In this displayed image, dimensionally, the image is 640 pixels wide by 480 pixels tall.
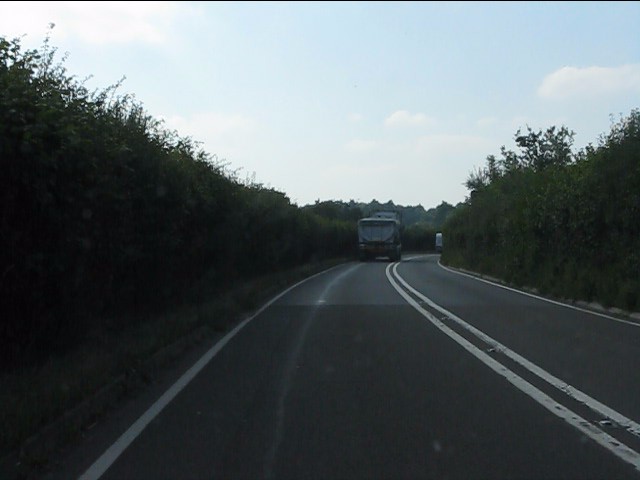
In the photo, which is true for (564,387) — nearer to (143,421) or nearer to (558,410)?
(558,410)

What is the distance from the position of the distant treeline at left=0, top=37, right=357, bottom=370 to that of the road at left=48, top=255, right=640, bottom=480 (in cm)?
225

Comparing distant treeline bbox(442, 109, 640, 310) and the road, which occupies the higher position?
distant treeline bbox(442, 109, 640, 310)

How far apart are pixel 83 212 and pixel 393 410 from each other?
5.82 metres

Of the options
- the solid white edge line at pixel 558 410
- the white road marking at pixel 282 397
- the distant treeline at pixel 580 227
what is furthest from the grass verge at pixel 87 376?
the distant treeline at pixel 580 227

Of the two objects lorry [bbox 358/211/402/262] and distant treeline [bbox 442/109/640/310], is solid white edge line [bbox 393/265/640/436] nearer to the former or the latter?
distant treeline [bbox 442/109/640/310]

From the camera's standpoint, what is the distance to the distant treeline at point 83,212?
11203 mm

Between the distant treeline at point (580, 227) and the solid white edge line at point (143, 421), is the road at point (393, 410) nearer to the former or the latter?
the solid white edge line at point (143, 421)

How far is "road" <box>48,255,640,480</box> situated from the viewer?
7.53m

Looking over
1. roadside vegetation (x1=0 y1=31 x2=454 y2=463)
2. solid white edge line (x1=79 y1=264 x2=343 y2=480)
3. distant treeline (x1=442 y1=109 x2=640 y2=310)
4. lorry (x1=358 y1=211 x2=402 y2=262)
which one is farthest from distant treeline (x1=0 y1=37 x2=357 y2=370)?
lorry (x1=358 y1=211 x2=402 y2=262)

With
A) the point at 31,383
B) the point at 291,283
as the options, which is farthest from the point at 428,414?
the point at 291,283

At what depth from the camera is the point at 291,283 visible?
3772cm

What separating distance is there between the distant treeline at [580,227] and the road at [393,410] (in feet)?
19.8

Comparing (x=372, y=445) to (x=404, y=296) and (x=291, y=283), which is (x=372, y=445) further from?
(x=291, y=283)

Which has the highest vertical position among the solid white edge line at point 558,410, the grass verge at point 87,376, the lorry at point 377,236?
the lorry at point 377,236
